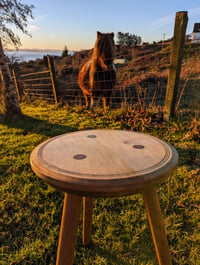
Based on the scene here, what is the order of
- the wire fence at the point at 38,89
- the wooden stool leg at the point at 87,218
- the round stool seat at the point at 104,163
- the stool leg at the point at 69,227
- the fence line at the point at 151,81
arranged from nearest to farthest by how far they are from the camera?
the round stool seat at the point at 104,163 → the stool leg at the point at 69,227 → the wooden stool leg at the point at 87,218 → the fence line at the point at 151,81 → the wire fence at the point at 38,89

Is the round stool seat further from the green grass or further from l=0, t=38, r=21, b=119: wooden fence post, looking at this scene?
l=0, t=38, r=21, b=119: wooden fence post

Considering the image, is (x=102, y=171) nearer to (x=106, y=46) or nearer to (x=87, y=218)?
(x=87, y=218)

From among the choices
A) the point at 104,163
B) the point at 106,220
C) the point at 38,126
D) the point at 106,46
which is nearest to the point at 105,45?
the point at 106,46

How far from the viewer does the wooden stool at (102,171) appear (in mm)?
746

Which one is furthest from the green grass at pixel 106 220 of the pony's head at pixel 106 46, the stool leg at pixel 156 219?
the pony's head at pixel 106 46

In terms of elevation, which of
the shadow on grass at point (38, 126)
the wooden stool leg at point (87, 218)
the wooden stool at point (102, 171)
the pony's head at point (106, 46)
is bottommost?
the shadow on grass at point (38, 126)

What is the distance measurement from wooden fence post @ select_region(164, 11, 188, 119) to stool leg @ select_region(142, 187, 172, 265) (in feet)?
8.71

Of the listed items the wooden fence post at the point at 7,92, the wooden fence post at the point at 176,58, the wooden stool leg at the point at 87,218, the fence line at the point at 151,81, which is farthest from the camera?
the wooden fence post at the point at 7,92

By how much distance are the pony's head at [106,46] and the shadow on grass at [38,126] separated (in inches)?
74.3

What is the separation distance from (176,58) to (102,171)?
2.95 m

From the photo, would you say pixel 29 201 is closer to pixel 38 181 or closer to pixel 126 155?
pixel 38 181

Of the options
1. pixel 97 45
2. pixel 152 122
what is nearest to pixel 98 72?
pixel 97 45

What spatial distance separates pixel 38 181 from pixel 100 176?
1.75 metres

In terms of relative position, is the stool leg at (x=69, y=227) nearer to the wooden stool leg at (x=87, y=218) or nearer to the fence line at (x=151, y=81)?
the wooden stool leg at (x=87, y=218)
